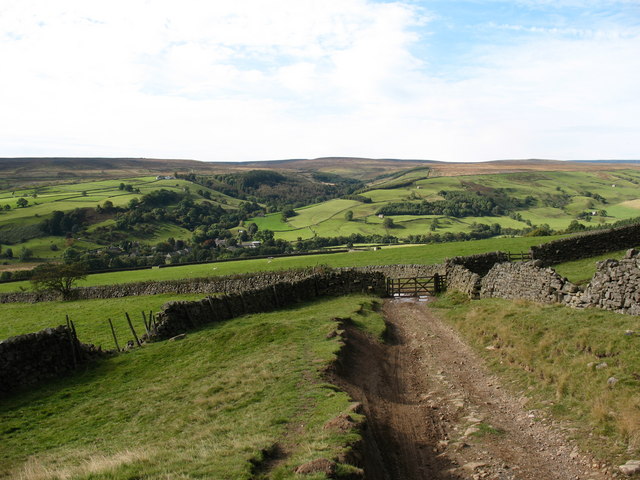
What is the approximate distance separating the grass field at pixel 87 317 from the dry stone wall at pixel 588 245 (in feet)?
104

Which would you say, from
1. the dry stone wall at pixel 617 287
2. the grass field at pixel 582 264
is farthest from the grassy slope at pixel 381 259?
the dry stone wall at pixel 617 287

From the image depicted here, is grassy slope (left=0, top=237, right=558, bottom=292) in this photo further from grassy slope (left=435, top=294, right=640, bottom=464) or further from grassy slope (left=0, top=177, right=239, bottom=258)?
grassy slope (left=0, top=177, right=239, bottom=258)

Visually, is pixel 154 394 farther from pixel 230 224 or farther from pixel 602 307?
pixel 230 224

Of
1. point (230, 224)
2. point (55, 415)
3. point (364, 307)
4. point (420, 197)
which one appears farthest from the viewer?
point (420, 197)

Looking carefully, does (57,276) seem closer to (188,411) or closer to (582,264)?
(188,411)

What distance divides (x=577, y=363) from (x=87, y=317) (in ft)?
118

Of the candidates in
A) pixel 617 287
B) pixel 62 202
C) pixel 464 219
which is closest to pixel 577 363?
pixel 617 287

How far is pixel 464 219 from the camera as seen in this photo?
127m

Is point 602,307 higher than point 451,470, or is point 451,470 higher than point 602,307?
point 602,307

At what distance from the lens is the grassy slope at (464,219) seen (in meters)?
116

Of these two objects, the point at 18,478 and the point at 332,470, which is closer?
the point at 332,470

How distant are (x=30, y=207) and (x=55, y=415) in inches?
5889

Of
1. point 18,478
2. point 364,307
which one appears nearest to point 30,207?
point 364,307

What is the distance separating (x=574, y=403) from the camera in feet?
35.2
